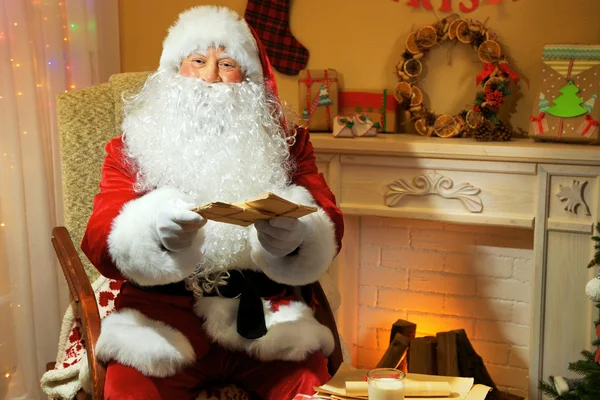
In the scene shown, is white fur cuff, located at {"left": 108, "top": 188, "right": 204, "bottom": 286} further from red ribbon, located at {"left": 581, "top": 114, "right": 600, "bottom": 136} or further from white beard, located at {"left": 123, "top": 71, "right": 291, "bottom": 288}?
red ribbon, located at {"left": 581, "top": 114, "right": 600, "bottom": 136}

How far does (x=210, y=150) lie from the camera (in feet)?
6.71

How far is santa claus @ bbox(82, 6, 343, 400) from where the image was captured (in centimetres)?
184

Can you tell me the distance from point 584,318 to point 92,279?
1.62 m

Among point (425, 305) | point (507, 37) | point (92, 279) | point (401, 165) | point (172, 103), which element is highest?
point (507, 37)

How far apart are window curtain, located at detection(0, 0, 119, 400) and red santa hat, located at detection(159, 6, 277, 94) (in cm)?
83

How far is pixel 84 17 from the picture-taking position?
3.08m

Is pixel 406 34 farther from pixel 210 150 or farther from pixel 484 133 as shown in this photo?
pixel 210 150

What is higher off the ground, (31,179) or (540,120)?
(540,120)

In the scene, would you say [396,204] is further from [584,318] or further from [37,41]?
[37,41]

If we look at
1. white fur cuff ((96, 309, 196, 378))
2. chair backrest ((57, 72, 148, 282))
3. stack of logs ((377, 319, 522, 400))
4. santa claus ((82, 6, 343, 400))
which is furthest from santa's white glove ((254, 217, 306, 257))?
stack of logs ((377, 319, 522, 400))

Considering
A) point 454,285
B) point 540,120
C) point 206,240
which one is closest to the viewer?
point 206,240

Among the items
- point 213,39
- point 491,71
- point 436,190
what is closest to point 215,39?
point 213,39

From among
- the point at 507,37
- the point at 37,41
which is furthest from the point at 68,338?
the point at 507,37

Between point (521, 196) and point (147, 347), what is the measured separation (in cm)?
141
